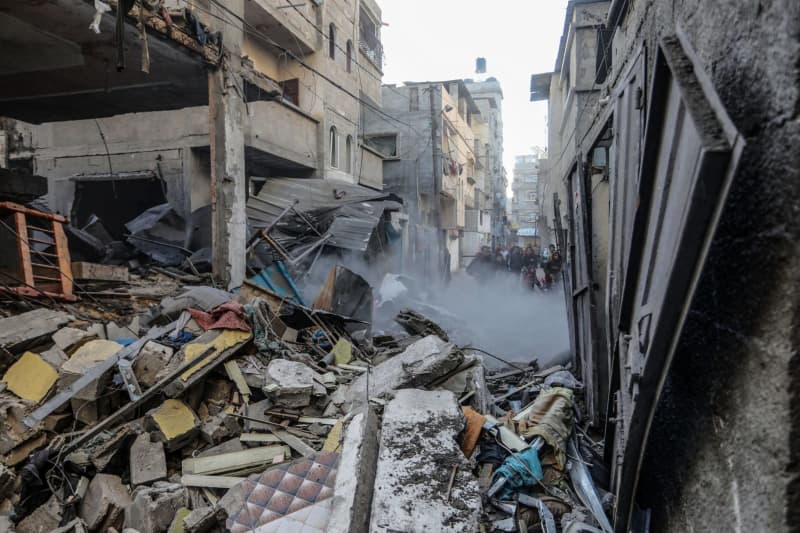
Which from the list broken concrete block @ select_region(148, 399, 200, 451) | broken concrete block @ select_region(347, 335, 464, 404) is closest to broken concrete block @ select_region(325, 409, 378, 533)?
broken concrete block @ select_region(347, 335, 464, 404)

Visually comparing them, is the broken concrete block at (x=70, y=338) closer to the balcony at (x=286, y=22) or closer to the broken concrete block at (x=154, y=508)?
the broken concrete block at (x=154, y=508)

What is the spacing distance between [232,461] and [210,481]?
8.8 inches

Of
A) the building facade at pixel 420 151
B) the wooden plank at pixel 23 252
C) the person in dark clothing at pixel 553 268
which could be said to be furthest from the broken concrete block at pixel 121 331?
the building facade at pixel 420 151

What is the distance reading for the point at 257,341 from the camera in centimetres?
510

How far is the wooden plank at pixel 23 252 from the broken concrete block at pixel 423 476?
17.0 feet

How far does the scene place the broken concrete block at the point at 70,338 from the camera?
466 centimetres

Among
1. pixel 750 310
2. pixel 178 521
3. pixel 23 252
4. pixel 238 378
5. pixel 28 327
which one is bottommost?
pixel 178 521

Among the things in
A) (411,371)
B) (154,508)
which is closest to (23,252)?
(154,508)

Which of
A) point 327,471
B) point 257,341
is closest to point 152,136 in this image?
point 257,341

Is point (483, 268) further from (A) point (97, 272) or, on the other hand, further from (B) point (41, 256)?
(B) point (41, 256)

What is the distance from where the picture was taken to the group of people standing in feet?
50.1

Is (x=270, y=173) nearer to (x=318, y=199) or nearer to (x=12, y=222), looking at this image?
(x=318, y=199)

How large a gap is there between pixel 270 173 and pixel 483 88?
161 feet

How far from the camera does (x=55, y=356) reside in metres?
4.47
